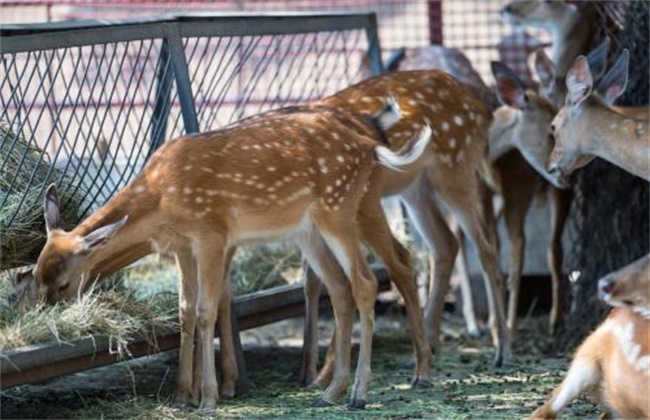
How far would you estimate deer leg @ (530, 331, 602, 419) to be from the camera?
5891 mm

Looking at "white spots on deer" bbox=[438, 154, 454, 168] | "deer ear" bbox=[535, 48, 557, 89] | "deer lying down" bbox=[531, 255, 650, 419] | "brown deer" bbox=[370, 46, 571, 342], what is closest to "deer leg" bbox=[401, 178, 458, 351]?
"white spots on deer" bbox=[438, 154, 454, 168]

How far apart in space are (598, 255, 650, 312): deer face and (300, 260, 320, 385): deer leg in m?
2.10

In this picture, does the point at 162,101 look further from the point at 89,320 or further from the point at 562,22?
the point at 562,22

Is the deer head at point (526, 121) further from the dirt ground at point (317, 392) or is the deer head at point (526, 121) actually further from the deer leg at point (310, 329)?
the deer leg at point (310, 329)

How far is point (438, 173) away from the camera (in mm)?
7902

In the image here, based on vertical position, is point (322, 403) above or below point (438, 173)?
below

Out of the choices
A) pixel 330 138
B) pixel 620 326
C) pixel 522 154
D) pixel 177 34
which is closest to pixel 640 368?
pixel 620 326

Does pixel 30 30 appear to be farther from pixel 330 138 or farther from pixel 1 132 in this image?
pixel 330 138

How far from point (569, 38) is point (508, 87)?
3.54 ft

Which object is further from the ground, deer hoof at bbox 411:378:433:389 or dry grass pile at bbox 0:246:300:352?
dry grass pile at bbox 0:246:300:352

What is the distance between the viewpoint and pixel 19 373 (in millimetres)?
6051

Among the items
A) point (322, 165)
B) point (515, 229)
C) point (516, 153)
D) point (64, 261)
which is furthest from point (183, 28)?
point (515, 229)

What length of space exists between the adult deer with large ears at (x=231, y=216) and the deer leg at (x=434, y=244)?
1.34 m

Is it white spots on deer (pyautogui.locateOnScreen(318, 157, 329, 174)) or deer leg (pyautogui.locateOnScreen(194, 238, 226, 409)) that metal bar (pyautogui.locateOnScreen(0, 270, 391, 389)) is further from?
white spots on deer (pyautogui.locateOnScreen(318, 157, 329, 174))
